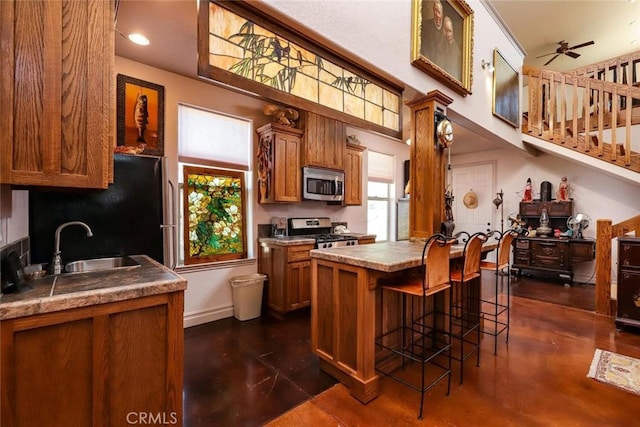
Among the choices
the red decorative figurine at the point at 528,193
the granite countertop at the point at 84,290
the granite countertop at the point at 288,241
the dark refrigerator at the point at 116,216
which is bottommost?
the granite countertop at the point at 288,241

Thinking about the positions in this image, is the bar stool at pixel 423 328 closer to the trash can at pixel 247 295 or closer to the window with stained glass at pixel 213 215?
the trash can at pixel 247 295

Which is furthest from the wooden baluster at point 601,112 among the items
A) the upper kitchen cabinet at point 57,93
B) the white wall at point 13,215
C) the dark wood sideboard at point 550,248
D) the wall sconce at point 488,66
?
the white wall at point 13,215

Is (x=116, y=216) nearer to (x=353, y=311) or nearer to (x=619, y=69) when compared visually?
(x=353, y=311)

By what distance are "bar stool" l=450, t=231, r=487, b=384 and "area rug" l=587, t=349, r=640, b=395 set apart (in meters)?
0.84

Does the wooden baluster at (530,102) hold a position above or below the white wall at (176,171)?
above

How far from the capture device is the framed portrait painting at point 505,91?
3.97 meters

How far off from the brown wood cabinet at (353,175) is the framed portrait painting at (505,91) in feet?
6.74

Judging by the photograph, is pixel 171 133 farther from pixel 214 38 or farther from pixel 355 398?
pixel 355 398

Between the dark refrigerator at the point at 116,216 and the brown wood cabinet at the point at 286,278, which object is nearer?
the dark refrigerator at the point at 116,216

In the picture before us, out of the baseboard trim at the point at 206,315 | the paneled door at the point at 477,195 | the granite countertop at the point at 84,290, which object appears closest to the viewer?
the granite countertop at the point at 84,290

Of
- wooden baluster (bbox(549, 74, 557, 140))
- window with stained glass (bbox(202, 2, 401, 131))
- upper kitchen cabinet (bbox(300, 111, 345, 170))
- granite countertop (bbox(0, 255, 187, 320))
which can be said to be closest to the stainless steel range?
upper kitchen cabinet (bbox(300, 111, 345, 170))

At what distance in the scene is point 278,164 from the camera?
11.5 ft

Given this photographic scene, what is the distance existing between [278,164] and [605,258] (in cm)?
419

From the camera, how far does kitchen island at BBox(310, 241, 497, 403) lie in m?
1.85
